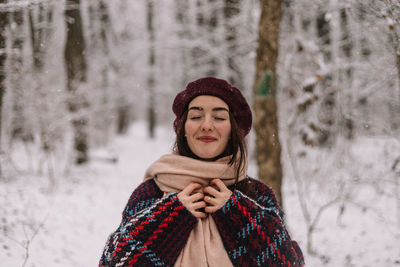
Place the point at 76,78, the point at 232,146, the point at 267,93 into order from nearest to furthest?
the point at 232,146, the point at 267,93, the point at 76,78

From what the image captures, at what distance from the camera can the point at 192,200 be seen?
4.71 feet

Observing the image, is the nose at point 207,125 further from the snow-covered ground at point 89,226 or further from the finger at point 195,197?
the snow-covered ground at point 89,226

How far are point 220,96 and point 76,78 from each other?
286 inches

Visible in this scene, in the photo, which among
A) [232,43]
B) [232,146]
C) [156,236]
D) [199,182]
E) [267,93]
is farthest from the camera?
[232,43]

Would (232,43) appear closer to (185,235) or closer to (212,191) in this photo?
(212,191)

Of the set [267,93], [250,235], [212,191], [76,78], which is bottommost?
[250,235]

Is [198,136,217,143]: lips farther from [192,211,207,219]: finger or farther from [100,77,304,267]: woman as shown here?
[192,211,207,219]: finger

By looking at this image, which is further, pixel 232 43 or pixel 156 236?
pixel 232 43

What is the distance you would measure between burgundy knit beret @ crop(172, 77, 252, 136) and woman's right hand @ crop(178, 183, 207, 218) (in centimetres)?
45

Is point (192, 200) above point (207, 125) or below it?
below

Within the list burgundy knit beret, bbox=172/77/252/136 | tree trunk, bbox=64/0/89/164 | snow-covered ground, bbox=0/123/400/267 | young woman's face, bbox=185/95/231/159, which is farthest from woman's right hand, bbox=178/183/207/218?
tree trunk, bbox=64/0/89/164

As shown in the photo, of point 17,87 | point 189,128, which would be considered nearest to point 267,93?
point 189,128

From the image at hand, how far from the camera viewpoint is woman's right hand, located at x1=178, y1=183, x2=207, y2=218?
1431 mm

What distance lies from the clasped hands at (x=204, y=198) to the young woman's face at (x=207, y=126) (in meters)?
0.18
